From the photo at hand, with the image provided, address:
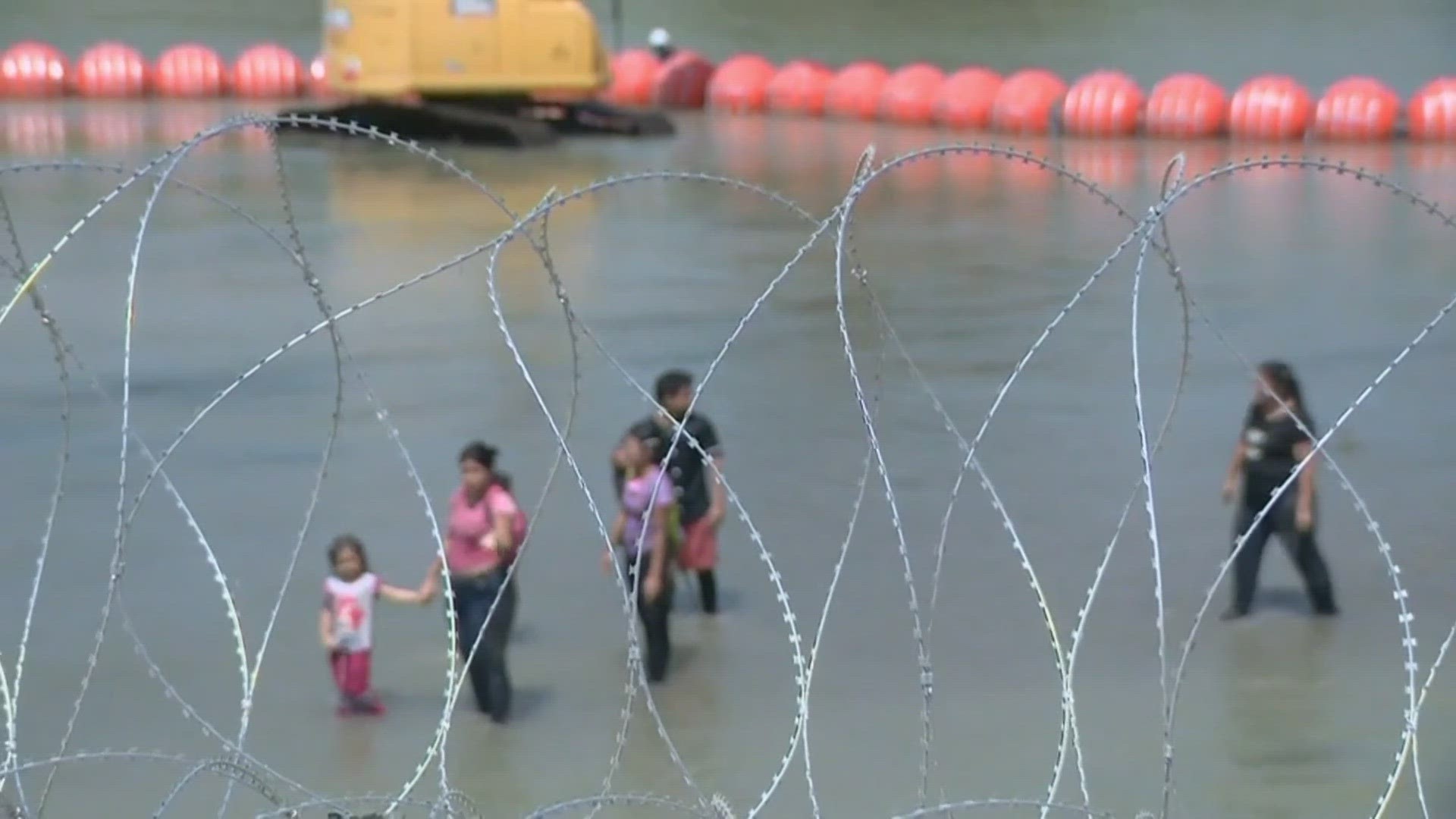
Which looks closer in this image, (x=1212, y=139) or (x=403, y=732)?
(x=403, y=732)

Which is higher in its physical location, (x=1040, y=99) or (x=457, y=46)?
(x=457, y=46)

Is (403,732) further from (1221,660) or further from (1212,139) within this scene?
(1212,139)

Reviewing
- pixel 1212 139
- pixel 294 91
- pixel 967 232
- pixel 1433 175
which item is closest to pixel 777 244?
pixel 967 232

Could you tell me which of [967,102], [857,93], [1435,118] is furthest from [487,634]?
[857,93]

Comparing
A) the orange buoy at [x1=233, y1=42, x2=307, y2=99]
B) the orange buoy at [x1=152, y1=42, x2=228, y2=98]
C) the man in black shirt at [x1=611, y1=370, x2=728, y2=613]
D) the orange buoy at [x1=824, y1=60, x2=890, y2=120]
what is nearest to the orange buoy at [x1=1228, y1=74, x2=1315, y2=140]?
the orange buoy at [x1=824, y1=60, x2=890, y2=120]

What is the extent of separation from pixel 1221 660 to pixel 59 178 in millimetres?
18028

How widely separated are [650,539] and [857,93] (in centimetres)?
2359

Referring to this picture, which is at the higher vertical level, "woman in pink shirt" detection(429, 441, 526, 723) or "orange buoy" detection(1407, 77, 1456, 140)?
"orange buoy" detection(1407, 77, 1456, 140)

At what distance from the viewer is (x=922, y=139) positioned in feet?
90.3

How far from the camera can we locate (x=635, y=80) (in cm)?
3281

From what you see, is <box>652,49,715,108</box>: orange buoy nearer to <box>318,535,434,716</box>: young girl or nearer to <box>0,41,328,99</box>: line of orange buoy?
<box>0,41,328,99</box>: line of orange buoy

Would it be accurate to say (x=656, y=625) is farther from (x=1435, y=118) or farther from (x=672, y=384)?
(x=1435, y=118)

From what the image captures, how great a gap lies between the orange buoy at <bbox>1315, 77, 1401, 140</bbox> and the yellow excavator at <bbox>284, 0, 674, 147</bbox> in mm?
9471

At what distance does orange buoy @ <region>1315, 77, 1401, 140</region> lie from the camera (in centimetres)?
2559
